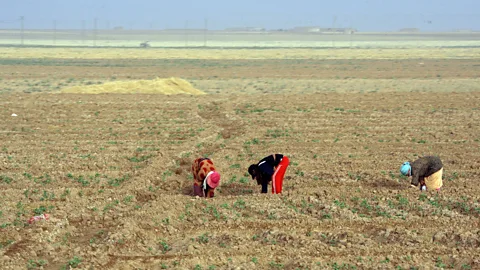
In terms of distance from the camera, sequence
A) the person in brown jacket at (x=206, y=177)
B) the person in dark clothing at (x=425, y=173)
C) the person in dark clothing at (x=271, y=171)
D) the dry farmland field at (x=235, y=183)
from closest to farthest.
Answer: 1. the dry farmland field at (x=235, y=183)
2. the person in brown jacket at (x=206, y=177)
3. the person in dark clothing at (x=271, y=171)
4. the person in dark clothing at (x=425, y=173)

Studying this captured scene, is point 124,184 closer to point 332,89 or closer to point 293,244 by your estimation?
point 293,244

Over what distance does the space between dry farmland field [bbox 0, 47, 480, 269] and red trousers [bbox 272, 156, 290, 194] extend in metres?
0.21

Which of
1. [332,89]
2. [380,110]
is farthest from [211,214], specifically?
[332,89]

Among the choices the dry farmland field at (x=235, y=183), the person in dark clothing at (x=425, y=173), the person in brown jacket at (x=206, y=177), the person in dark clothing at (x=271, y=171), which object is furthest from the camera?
the person in dark clothing at (x=425, y=173)

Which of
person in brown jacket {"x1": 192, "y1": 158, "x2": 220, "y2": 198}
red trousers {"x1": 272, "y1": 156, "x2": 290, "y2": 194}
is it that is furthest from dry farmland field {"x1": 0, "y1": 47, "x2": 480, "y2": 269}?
person in brown jacket {"x1": 192, "y1": 158, "x2": 220, "y2": 198}

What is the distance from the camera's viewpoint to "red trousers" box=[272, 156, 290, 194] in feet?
42.1

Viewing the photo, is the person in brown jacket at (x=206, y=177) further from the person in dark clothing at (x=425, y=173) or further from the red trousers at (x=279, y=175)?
the person in dark clothing at (x=425, y=173)

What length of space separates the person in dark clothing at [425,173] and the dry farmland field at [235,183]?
0.41 meters

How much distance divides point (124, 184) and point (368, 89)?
2388 centimetres

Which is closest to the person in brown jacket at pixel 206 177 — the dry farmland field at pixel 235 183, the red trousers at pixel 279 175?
the dry farmland field at pixel 235 183

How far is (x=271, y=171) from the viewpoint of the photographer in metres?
12.9

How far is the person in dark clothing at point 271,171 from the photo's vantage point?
12.8 meters

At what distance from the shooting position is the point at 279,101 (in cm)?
2602

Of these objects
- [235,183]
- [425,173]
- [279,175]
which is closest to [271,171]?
[279,175]
